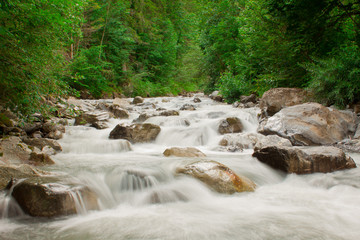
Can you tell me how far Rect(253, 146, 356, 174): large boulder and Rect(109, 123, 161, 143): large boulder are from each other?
154 inches

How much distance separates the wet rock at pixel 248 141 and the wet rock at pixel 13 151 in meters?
4.54

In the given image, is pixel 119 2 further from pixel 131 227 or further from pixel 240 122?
pixel 131 227

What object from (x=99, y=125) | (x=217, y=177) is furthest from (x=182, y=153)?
(x=99, y=125)

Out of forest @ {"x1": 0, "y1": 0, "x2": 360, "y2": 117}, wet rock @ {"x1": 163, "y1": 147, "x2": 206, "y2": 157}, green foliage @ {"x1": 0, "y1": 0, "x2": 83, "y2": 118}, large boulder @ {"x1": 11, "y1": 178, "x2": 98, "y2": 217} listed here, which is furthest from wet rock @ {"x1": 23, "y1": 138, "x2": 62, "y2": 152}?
large boulder @ {"x1": 11, "y1": 178, "x2": 98, "y2": 217}

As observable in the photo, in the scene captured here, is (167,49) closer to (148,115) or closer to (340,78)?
(148,115)

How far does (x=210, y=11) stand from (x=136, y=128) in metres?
15.0

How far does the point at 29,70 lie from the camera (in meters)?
3.71

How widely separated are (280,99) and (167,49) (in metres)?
19.2

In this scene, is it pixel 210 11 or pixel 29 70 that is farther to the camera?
pixel 210 11

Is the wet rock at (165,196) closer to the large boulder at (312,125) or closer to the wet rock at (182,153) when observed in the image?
the wet rock at (182,153)

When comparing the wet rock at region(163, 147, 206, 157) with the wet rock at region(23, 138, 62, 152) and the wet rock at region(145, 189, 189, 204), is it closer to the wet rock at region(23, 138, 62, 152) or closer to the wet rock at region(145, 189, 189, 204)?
the wet rock at region(145, 189, 189, 204)

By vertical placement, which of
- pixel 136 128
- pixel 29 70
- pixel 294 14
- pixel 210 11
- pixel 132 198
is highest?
pixel 210 11

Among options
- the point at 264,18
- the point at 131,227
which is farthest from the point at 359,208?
the point at 264,18

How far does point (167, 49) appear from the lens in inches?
1006
